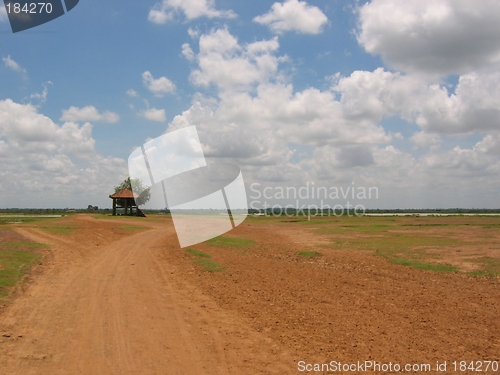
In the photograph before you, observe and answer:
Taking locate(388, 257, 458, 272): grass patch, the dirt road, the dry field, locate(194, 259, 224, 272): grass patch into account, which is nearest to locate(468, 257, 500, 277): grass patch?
the dry field

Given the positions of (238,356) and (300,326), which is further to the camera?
(300,326)

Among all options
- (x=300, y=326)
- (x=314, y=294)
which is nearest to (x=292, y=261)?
(x=314, y=294)

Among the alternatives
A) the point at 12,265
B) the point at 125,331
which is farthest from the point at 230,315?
the point at 12,265

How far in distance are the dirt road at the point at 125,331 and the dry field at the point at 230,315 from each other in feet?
0.09

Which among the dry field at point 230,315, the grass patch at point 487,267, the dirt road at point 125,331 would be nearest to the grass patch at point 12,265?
the dry field at point 230,315

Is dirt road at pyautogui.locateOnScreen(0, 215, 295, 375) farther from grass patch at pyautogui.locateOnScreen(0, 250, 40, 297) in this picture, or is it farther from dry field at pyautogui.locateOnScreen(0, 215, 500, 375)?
grass patch at pyautogui.locateOnScreen(0, 250, 40, 297)

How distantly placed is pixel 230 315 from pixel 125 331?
2.40m

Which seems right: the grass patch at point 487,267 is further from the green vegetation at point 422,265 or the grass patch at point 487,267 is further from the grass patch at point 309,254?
the grass patch at point 309,254

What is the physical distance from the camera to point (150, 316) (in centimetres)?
853

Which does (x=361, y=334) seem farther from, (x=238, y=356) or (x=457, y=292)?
(x=457, y=292)

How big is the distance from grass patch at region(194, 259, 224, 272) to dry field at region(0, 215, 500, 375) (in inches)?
2.3

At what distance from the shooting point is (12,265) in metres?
12.9

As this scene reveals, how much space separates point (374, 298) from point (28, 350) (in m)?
8.34

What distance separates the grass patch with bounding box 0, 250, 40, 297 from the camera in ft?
34.7
